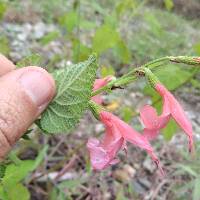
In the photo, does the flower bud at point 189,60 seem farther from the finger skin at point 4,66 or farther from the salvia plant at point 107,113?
the finger skin at point 4,66

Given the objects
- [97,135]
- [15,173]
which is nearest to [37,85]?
[15,173]

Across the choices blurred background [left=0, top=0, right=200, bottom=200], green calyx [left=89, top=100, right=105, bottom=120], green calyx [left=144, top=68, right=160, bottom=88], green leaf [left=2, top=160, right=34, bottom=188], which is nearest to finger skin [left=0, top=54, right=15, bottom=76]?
blurred background [left=0, top=0, right=200, bottom=200]

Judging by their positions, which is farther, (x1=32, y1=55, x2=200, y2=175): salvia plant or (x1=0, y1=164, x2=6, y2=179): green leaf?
(x1=0, y1=164, x2=6, y2=179): green leaf

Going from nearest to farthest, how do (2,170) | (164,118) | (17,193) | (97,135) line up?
(164,118), (2,170), (17,193), (97,135)

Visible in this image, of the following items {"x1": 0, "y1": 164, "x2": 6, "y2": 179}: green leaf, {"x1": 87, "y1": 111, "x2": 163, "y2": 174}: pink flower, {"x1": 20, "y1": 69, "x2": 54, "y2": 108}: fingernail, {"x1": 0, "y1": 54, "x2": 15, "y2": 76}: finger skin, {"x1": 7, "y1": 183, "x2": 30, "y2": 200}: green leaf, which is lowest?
{"x1": 7, "y1": 183, "x2": 30, "y2": 200}: green leaf

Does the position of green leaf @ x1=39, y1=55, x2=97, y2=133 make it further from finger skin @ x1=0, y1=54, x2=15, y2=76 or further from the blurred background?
finger skin @ x1=0, y1=54, x2=15, y2=76

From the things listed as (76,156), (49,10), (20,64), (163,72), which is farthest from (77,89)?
(49,10)

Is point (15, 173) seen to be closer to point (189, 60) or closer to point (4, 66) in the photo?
point (4, 66)
